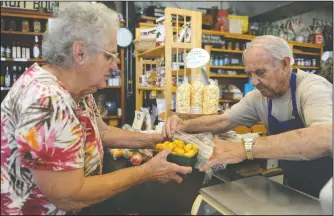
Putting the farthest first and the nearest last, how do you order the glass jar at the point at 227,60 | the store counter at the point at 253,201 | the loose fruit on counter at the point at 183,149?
the glass jar at the point at 227,60 < the loose fruit on counter at the point at 183,149 < the store counter at the point at 253,201

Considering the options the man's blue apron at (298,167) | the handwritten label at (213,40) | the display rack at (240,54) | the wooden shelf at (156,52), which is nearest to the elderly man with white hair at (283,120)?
the man's blue apron at (298,167)

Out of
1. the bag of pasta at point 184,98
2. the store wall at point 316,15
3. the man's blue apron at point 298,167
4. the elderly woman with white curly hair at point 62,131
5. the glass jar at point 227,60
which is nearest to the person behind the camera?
the elderly woman with white curly hair at point 62,131

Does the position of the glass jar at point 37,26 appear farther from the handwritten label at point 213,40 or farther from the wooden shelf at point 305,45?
the wooden shelf at point 305,45

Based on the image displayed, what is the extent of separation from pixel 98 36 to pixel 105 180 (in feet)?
1.69

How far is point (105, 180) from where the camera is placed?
1026 millimetres

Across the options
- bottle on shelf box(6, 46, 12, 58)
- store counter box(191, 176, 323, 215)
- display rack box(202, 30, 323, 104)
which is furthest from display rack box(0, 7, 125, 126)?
store counter box(191, 176, 323, 215)

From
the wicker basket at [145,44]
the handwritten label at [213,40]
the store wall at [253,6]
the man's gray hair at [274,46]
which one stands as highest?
the store wall at [253,6]

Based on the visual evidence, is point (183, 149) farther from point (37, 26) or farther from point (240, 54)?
point (240, 54)

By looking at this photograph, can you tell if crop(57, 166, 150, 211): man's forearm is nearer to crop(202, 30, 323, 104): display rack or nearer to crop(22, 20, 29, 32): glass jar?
crop(202, 30, 323, 104): display rack

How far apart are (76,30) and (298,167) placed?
112 cm

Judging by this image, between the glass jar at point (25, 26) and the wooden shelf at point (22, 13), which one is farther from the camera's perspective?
the glass jar at point (25, 26)

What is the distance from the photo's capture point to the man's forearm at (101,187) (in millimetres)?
957

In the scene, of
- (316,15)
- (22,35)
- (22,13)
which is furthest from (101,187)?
(316,15)

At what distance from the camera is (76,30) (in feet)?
3.40
